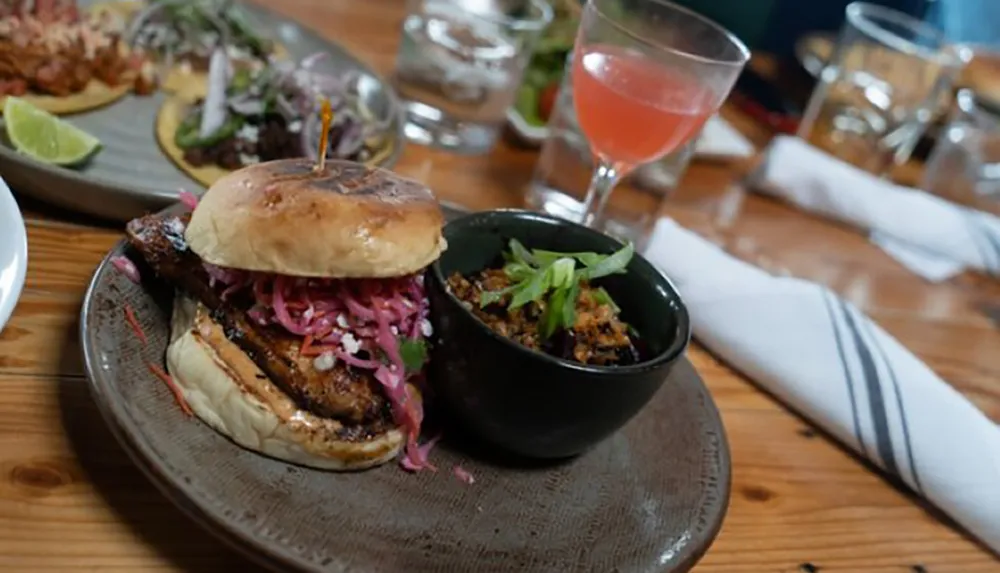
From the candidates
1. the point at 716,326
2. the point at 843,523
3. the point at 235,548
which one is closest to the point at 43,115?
the point at 235,548

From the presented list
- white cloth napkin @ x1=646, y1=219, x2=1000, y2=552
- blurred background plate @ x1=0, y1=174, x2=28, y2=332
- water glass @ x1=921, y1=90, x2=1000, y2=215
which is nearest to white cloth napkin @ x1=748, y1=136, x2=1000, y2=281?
water glass @ x1=921, y1=90, x2=1000, y2=215

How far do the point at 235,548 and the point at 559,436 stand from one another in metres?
0.36

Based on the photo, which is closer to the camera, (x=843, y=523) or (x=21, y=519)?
(x=21, y=519)

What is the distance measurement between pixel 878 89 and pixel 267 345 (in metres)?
1.84

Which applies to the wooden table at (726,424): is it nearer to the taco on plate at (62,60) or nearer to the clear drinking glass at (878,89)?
the taco on plate at (62,60)

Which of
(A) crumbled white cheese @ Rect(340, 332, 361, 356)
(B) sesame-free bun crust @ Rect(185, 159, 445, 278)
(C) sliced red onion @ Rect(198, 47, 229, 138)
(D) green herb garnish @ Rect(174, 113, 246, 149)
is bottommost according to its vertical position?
(D) green herb garnish @ Rect(174, 113, 246, 149)

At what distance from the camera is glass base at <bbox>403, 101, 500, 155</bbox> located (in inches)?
73.5

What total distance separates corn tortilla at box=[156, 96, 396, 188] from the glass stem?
0.34 meters

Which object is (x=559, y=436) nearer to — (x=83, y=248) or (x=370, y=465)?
(x=370, y=465)

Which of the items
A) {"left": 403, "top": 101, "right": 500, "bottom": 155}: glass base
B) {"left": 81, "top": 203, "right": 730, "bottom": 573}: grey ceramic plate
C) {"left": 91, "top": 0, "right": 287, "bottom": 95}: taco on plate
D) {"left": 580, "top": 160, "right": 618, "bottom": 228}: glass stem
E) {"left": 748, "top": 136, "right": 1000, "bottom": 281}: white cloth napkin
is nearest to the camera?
{"left": 81, "top": 203, "right": 730, "bottom": 573}: grey ceramic plate

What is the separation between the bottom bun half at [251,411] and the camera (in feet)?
3.10

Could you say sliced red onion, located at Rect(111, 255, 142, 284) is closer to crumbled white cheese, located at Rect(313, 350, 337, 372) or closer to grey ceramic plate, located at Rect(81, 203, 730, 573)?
grey ceramic plate, located at Rect(81, 203, 730, 573)

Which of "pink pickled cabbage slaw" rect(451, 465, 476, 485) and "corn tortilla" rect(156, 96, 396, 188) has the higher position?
"corn tortilla" rect(156, 96, 396, 188)

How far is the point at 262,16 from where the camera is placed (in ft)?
6.51
